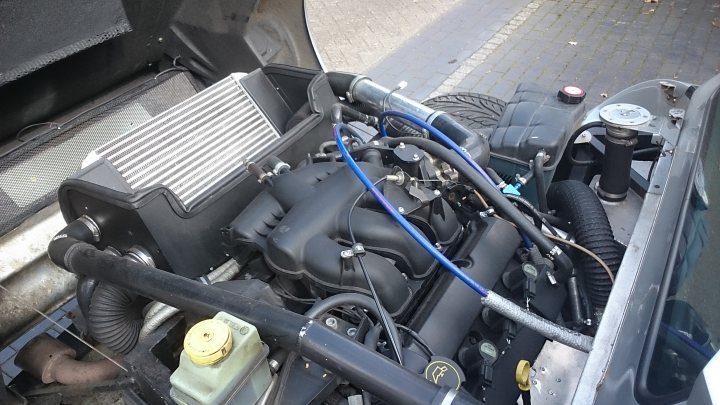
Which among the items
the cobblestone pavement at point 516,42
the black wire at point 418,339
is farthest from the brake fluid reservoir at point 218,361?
the cobblestone pavement at point 516,42

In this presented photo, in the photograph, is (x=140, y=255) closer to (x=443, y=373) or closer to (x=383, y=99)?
(x=443, y=373)

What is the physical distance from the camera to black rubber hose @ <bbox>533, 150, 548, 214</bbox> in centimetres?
193

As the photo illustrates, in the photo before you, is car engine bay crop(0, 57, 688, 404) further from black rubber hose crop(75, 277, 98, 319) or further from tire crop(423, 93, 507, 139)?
tire crop(423, 93, 507, 139)

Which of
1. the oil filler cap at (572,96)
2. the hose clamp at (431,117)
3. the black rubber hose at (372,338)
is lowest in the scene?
the oil filler cap at (572,96)

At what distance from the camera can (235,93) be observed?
6.91 ft

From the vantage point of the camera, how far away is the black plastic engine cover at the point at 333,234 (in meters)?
1.45

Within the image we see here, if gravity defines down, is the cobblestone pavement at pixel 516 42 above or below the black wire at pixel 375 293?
below

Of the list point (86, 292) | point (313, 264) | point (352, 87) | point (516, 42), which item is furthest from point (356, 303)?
point (516, 42)

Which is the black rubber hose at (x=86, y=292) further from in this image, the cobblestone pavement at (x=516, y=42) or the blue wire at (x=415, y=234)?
the cobblestone pavement at (x=516, y=42)

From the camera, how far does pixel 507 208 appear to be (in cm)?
154

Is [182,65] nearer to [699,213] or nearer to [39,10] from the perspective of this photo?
[39,10]

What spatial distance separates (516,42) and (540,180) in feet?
11.8

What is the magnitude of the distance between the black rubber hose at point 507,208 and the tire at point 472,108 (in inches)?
43.6

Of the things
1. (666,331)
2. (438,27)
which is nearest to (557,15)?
(438,27)
